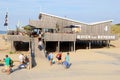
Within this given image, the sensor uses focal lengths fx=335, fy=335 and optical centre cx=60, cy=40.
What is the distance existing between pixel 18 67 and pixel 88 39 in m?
19.0

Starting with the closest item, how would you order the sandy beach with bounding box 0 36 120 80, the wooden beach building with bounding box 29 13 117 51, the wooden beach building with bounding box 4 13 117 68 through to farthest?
the sandy beach with bounding box 0 36 120 80 < the wooden beach building with bounding box 4 13 117 68 < the wooden beach building with bounding box 29 13 117 51

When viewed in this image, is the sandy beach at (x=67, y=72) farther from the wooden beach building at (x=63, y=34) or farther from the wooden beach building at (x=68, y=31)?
the wooden beach building at (x=68, y=31)

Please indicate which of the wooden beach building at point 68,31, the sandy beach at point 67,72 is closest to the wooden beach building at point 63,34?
the wooden beach building at point 68,31

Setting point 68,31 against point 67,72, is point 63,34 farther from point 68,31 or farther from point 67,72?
point 67,72

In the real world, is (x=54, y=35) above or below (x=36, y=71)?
above

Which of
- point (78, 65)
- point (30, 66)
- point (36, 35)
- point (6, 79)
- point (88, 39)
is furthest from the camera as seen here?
point (88, 39)

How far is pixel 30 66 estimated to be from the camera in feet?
89.7

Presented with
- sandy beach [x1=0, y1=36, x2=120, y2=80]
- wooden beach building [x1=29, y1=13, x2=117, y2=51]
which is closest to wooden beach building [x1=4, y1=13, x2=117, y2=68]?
wooden beach building [x1=29, y1=13, x2=117, y2=51]

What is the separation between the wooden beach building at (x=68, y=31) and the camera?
41.7 meters

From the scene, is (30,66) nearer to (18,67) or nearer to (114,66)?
(18,67)

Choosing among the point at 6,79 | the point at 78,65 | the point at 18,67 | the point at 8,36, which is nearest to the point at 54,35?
the point at 8,36

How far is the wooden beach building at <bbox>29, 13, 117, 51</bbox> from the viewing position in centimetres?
4170

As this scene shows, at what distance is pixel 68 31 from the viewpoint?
4566 centimetres

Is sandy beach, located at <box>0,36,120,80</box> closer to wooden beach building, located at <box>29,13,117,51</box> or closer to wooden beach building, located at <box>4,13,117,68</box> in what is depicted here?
wooden beach building, located at <box>4,13,117,68</box>
